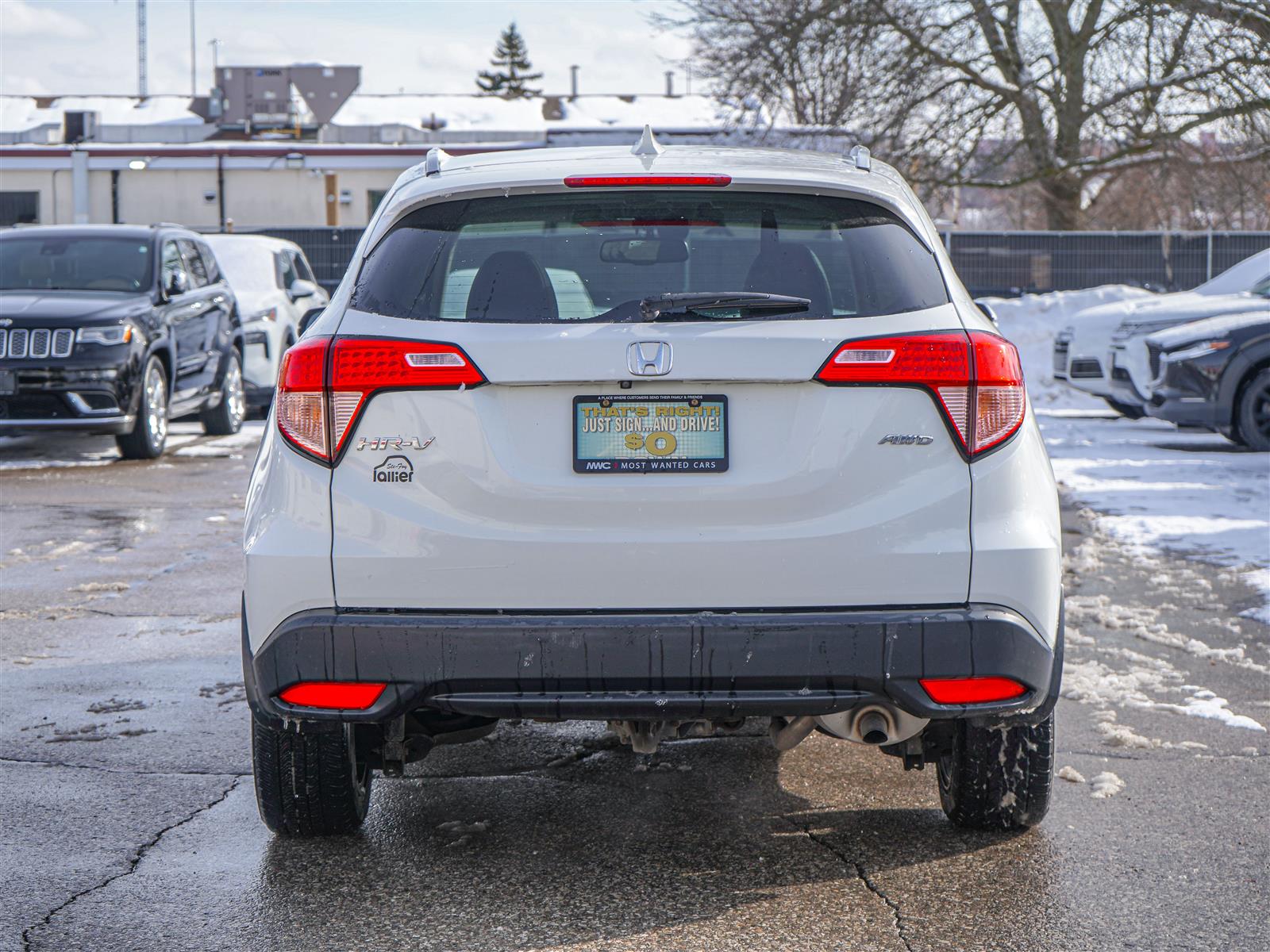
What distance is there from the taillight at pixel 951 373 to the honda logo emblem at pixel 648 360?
334mm

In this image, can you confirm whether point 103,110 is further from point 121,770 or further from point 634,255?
point 634,255

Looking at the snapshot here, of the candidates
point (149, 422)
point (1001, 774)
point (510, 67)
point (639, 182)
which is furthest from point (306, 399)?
point (510, 67)

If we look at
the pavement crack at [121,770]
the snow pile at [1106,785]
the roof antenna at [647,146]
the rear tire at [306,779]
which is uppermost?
the roof antenna at [647,146]

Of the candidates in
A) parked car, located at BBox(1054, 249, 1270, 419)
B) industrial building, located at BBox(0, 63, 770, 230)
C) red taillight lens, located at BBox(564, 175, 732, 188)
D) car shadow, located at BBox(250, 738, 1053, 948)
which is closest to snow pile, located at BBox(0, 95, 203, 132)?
industrial building, located at BBox(0, 63, 770, 230)

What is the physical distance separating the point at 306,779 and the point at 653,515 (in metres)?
1.22

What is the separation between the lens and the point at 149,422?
1249cm

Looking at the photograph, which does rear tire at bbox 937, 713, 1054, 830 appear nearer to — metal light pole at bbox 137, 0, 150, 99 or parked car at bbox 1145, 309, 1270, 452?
parked car at bbox 1145, 309, 1270, 452

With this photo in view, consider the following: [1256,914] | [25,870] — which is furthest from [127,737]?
[1256,914]

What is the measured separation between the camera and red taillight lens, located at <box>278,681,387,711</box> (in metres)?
3.43

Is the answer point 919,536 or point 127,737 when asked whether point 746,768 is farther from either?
point 127,737

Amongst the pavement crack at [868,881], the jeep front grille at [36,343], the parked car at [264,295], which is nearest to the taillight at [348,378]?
the pavement crack at [868,881]

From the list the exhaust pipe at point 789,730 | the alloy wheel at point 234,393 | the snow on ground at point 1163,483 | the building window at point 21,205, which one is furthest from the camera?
the building window at point 21,205

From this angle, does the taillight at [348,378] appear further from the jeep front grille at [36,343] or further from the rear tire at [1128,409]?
the rear tire at [1128,409]

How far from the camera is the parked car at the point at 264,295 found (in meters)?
15.8
